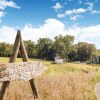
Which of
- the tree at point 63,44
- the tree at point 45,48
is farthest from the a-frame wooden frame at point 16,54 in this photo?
the tree at point 63,44

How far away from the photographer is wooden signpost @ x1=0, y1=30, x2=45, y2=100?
6.20 metres

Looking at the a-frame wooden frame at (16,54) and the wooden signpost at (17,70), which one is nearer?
the wooden signpost at (17,70)

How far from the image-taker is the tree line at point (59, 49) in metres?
95.9

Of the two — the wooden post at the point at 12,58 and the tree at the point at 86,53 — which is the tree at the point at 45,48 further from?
the wooden post at the point at 12,58

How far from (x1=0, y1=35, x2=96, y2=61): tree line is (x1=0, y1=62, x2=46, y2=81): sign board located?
287 ft

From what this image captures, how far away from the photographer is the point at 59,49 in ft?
335

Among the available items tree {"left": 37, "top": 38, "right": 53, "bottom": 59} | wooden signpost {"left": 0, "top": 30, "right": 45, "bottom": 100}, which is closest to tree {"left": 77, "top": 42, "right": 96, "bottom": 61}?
tree {"left": 37, "top": 38, "right": 53, "bottom": 59}

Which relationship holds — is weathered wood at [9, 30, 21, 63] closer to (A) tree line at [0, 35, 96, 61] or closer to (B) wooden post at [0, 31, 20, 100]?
(B) wooden post at [0, 31, 20, 100]

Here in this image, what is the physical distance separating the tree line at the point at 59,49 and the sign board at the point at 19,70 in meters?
87.5

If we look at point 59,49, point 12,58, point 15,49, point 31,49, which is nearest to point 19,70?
point 12,58

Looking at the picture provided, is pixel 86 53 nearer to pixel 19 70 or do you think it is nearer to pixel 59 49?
pixel 59 49

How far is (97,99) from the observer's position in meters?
10.6

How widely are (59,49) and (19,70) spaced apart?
95662mm

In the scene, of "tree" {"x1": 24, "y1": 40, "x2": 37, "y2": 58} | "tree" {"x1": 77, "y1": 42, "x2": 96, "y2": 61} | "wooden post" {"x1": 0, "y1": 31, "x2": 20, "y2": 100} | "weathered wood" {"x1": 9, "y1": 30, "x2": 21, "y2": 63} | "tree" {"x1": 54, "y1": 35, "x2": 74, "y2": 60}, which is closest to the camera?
"wooden post" {"x1": 0, "y1": 31, "x2": 20, "y2": 100}
